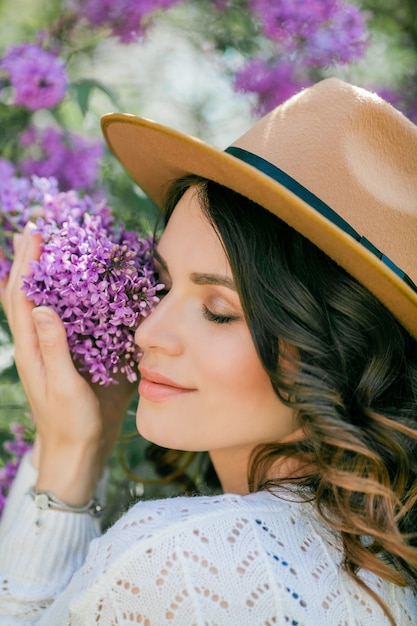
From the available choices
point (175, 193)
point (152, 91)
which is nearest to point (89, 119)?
point (152, 91)

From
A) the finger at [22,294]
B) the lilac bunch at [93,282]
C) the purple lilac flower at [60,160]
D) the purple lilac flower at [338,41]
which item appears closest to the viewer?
the lilac bunch at [93,282]

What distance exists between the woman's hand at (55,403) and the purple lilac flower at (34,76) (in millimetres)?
549

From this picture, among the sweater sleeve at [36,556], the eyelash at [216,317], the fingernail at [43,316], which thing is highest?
the eyelash at [216,317]

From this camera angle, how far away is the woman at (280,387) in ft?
3.60

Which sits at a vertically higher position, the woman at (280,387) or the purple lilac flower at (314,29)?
the purple lilac flower at (314,29)

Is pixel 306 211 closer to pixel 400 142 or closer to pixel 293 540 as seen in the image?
pixel 400 142

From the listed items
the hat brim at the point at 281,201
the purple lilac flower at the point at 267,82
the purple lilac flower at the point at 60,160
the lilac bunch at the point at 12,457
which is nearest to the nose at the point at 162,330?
the hat brim at the point at 281,201

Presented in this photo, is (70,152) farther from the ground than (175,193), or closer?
closer

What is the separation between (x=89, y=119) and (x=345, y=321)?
5.15 feet

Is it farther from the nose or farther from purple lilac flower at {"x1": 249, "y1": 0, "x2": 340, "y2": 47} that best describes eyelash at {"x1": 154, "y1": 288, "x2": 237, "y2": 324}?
purple lilac flower at {"x1": 249, "y1": 0, "x2": 340, "y2": 47}

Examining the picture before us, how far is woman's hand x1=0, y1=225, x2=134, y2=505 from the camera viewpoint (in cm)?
146

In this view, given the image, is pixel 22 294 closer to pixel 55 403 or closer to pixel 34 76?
pixel 55 403

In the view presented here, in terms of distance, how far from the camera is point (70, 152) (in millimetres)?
2000

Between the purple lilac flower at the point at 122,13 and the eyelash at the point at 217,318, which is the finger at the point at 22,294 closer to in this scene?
A: the eyelash at the point at 217,318
